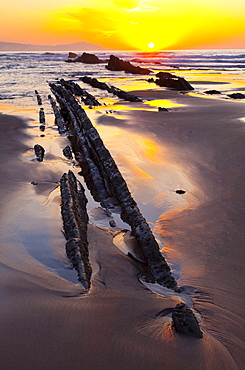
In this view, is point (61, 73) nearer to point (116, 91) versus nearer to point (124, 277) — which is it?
point (116, 91)

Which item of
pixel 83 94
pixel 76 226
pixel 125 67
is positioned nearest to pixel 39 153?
pixel 76 226

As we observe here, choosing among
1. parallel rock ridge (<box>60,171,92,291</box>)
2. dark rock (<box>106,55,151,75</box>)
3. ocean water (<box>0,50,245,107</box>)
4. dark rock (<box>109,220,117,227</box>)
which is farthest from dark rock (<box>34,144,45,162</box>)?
dark rock (<box>106,55,151,75</box>)

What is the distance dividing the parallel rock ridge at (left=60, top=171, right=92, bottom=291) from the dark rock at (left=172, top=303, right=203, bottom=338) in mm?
1005

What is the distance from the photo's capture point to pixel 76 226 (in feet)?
12.8

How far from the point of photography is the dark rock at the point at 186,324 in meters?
2.53

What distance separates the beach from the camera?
7.70ft

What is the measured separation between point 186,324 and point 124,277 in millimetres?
1004

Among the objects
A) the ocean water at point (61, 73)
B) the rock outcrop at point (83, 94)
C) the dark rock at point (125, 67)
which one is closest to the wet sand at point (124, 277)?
the rock outcrop at point (83, 94)

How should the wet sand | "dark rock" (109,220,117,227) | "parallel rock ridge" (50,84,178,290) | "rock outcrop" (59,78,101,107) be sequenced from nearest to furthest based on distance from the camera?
the wet sand, "parallel rock ridge" (50,84,178,290), "dark rock" (109,220,117,227), "rock outcrop" (59,78,101,107)

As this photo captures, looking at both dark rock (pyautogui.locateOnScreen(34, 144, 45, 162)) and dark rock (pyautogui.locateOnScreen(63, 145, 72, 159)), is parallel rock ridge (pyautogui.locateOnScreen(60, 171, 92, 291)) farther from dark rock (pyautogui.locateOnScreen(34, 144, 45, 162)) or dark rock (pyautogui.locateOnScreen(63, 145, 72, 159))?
dark rock (pyautogui.locateOnScreen(63, 145, 72, 159))

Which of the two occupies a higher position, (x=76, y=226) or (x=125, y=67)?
(x=125, y=67)

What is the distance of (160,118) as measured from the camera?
41.1ft

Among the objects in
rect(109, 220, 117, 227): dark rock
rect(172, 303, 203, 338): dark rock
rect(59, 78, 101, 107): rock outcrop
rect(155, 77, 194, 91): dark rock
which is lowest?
rect(109, 220, 117, 227): dark rock

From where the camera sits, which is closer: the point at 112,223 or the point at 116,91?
the point at 112,223
